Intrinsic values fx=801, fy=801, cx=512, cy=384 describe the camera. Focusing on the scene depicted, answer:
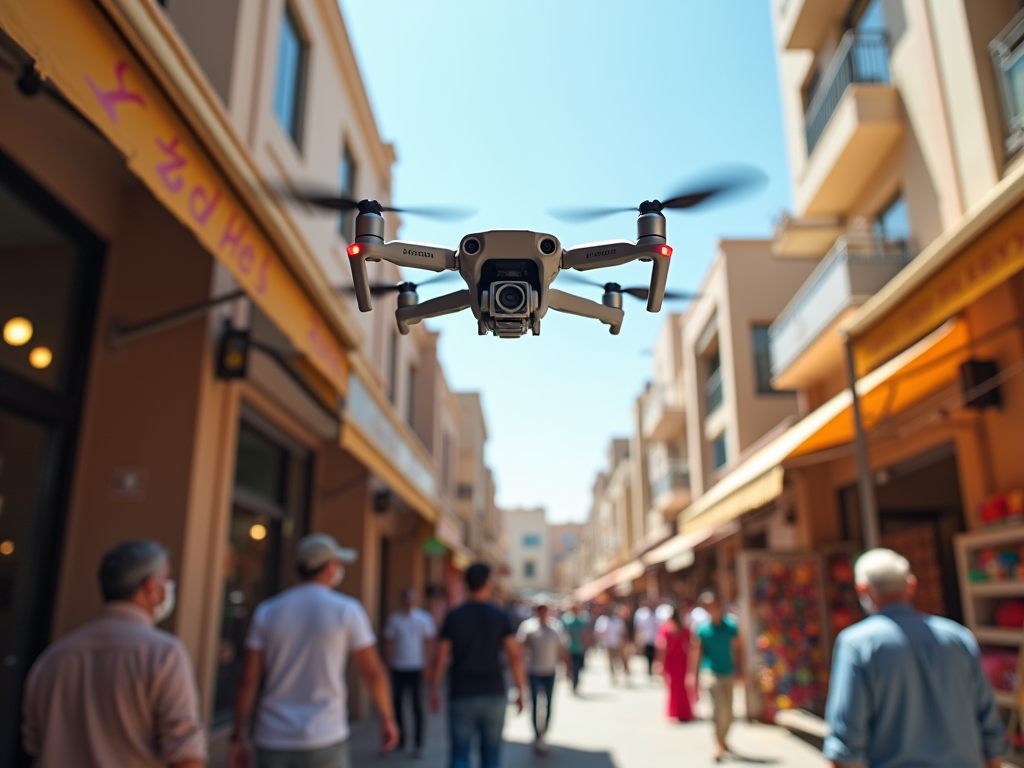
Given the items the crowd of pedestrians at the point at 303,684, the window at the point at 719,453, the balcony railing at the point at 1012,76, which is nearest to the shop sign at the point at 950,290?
the crowd of pedestrians at the point at 303,684

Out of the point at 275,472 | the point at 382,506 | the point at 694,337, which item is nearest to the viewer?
the point at 275,472

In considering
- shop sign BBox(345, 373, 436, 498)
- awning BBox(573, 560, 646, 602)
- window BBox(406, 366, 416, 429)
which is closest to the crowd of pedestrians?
shop sign BBox(345, 373, 436, 498)

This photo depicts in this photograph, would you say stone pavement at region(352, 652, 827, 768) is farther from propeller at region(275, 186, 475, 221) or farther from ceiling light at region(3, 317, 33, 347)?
propeller at region(275, 186, 475, 221)

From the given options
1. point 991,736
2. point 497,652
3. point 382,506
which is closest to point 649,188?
point 991,736

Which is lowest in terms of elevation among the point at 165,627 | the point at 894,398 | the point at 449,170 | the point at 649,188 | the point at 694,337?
the point at 165,627

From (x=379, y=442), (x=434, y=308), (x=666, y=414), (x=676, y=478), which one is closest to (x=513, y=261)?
(x=434, y=308)

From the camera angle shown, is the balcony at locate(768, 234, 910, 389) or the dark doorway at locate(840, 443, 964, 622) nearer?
the balcony at locate(768, 234, 910, 389)

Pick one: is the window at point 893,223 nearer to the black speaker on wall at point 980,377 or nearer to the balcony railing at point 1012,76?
the balcony railing at point 1012,76

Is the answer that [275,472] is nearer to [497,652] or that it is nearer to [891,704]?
[497,652]
